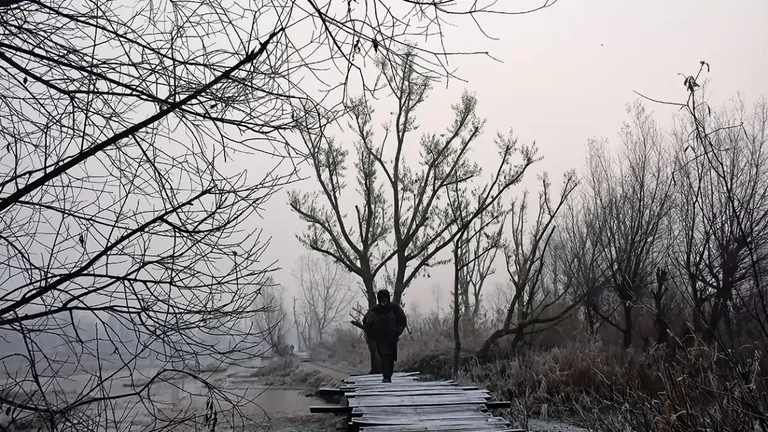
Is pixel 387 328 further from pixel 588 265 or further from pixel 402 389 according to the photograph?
pixel 588 265

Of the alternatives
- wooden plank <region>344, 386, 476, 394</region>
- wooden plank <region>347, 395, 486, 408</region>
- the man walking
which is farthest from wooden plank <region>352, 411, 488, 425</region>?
the man walking

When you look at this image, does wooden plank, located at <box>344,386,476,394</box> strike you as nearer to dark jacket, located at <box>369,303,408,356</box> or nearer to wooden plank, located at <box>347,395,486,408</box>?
wooden plank, located at <box>347,395,486,408</box>

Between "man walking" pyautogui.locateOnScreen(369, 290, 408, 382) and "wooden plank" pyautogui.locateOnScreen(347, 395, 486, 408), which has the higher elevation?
"man walking" pyautogui.locateOnScreen(369, 290, 408, 382)

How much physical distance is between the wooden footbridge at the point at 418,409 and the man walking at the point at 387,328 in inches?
32.5

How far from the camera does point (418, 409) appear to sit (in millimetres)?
6418

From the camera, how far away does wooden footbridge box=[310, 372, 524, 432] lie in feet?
18.5

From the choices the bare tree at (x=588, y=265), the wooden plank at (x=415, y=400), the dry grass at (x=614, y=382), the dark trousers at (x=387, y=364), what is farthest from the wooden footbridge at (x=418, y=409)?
the bare tree at (x=588, y=265)

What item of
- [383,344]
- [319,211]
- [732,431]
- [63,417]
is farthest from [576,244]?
[63,417]

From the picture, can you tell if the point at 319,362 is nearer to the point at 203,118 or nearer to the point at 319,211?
the point at 319,211

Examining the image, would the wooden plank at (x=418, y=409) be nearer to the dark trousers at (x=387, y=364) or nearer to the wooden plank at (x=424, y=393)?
the wooden plank at (x=424, y=393)

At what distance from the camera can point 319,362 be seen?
98.3 ft

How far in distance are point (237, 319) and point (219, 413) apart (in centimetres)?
48

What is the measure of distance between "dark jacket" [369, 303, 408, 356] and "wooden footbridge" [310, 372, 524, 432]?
83 centimetres

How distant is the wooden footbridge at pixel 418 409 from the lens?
5.65 meters
